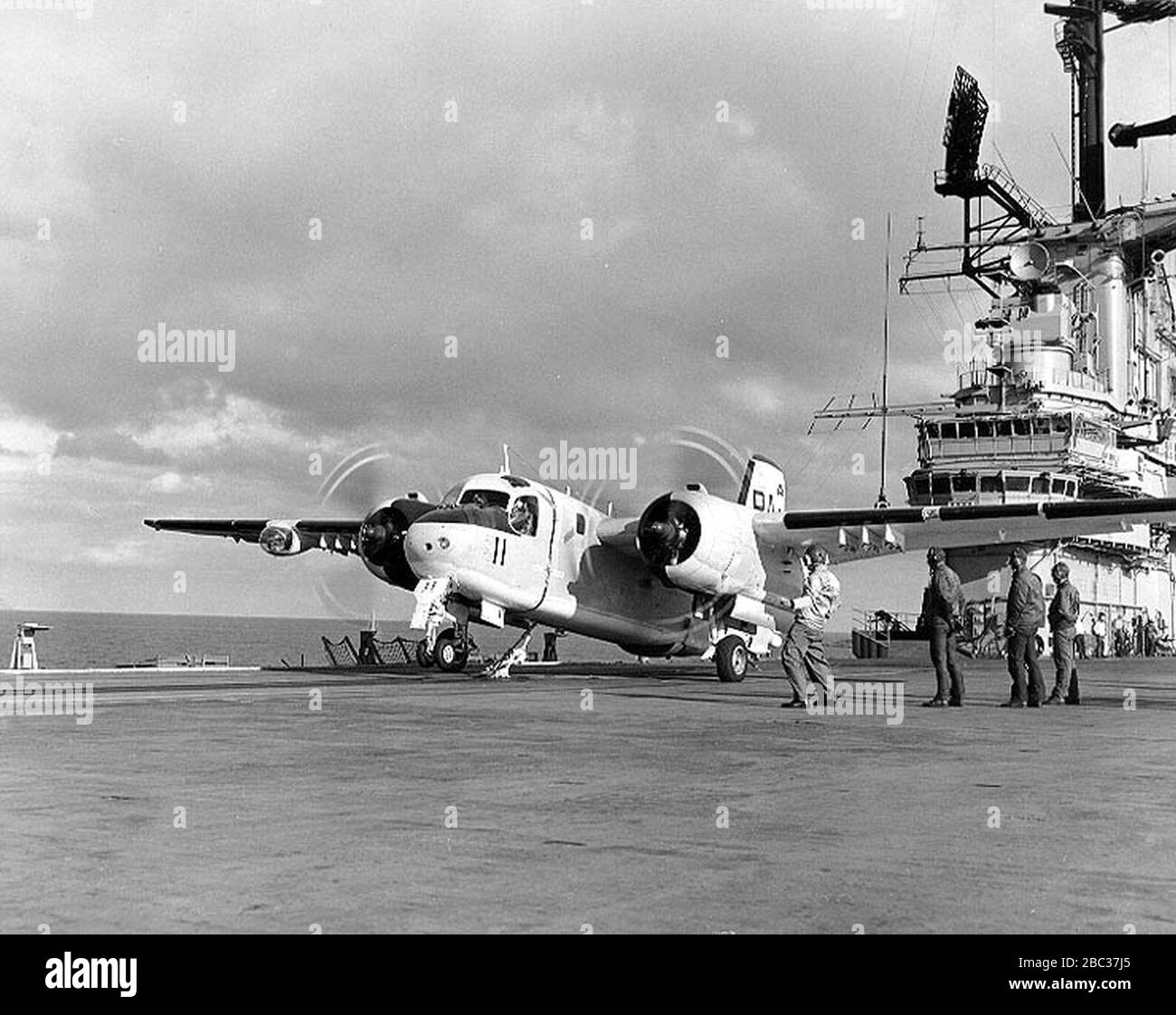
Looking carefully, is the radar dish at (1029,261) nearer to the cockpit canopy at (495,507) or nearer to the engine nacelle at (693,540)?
the engine nacelle at (693,540)

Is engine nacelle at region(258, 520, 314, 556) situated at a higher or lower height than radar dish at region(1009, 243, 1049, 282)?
lower

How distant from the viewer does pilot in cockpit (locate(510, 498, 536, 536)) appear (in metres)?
25.1

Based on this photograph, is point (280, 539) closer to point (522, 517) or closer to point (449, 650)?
point (449, 650)

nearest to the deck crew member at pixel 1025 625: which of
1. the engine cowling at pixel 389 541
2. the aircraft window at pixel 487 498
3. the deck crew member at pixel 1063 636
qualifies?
the deck crew member at pixel 1063 636

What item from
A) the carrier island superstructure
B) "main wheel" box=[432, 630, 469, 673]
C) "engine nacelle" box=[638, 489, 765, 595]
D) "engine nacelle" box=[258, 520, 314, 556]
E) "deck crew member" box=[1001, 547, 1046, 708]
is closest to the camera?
"deck crew member" box=[1001, 547, 1046, 708]

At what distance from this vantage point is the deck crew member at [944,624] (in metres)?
18.4

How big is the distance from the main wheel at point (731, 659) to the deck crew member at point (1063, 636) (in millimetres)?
7610

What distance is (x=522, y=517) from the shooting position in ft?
82.8

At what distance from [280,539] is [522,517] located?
8.52 m

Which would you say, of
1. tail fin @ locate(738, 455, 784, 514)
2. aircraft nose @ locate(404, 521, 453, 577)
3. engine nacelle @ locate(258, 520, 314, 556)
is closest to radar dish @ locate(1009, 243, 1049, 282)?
tail fin @ locate(738, 455, 784, 514)

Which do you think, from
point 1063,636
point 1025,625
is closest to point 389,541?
point 1025,625

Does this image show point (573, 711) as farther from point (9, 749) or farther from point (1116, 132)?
point (1116, 132)

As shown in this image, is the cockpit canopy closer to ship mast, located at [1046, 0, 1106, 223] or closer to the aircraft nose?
the aircraft nose

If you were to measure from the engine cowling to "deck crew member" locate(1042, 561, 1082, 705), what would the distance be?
1239cm
